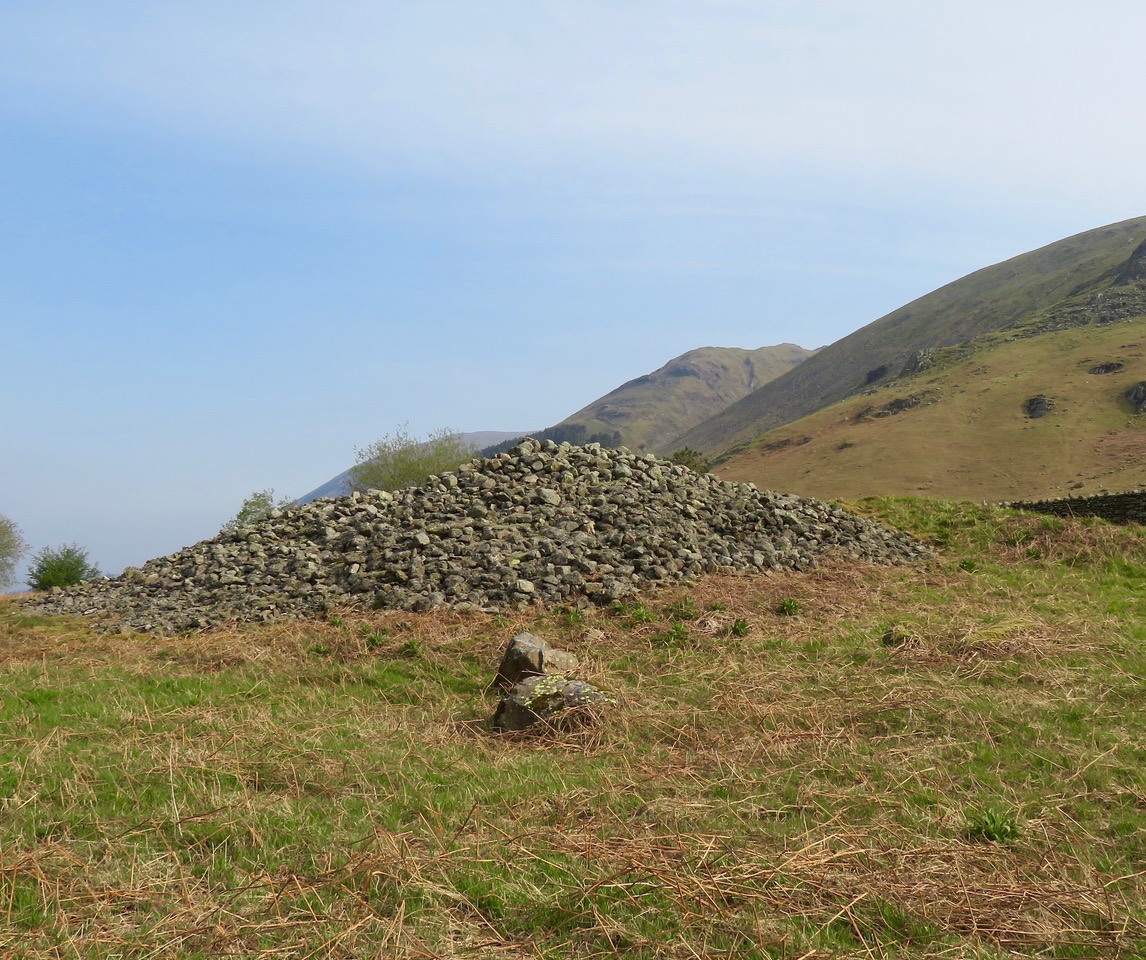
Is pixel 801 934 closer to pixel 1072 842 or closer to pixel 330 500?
pixel 1072 842

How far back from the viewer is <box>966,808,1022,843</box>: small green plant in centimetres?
559

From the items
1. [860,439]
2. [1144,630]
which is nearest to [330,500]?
[1144,630]

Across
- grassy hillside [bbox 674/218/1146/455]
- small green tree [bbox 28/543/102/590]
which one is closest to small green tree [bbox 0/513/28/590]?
small green tree [bbox 28/543/102/590]

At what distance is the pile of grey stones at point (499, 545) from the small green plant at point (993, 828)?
28.0 feet

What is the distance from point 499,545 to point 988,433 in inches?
3366

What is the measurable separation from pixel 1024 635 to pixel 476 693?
7.68 metres

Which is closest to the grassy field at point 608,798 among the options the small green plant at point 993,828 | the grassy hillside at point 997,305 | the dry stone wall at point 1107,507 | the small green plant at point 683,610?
the small green plant at point 993,828

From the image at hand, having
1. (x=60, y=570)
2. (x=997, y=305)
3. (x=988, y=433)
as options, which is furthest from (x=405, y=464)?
(x=997, y=305)

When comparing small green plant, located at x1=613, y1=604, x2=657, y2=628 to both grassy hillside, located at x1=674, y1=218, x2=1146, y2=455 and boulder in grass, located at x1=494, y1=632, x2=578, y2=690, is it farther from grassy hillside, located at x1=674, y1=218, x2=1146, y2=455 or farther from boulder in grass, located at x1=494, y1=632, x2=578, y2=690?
grassy hillside, located at x1=674, y1=218, x2=1146, y2=455

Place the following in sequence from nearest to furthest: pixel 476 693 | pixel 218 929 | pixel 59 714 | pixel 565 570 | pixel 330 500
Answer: pixel 218 929, pixel 59 714, pixel 476 693, pixel 565 570, pixel 330 500

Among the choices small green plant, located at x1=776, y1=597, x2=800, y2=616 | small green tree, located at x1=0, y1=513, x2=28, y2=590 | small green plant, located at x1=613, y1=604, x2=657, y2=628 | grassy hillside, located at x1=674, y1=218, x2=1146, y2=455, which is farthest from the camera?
grassy hillside, located at x1=674, y1=218, x2=1146, y2=455

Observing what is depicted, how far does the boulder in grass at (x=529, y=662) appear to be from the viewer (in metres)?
9.92

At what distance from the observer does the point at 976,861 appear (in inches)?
205

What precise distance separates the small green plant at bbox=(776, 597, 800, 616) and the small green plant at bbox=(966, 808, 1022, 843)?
7.50m
